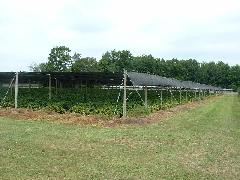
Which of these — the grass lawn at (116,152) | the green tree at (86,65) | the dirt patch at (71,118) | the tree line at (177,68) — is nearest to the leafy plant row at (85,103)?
the dirt patch at (71,118)

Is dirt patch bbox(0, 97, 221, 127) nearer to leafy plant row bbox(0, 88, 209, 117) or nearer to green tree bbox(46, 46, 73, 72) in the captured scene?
leafy plant row bbox(0, 88, 209, 117)

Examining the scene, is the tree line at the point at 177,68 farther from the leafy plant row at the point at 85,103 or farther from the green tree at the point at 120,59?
the leafy plant row at the point at 85,103

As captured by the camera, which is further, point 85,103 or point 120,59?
point 120,59

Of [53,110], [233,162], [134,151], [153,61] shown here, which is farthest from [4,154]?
[153,61]

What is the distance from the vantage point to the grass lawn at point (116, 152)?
29.2ft

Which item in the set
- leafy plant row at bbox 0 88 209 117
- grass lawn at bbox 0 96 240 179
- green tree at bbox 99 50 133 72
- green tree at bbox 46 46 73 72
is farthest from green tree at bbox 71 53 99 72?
grass lawn at bbox 0 96 240 179

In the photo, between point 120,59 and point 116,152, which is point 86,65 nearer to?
point 120,59

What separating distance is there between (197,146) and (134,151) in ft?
7.06

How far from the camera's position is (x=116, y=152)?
11.2 m

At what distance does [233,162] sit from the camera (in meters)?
10.4

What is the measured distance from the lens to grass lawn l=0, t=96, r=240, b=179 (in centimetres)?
891

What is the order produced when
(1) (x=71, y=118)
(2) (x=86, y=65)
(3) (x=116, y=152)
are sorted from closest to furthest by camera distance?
1. (3) (x=116, y=152)
2. (1) (x=71, y=118)
3. (2) (x=86, y=65)

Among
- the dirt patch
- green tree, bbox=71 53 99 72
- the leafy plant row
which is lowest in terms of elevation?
the dirt patch

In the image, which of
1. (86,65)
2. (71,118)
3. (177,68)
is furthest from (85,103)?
(177,68)
